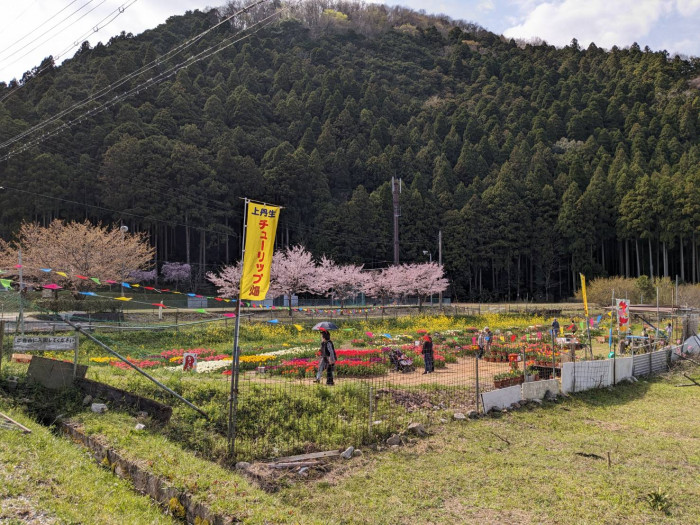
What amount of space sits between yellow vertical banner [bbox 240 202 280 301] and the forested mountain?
1607 inches

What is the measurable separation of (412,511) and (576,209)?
5756 cm

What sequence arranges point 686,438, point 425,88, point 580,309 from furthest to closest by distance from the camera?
point 425,88
point 580,309
point 686,438

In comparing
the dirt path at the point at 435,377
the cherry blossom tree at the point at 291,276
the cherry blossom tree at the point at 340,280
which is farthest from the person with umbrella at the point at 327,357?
the cherry blossom tree at the point at 340,280

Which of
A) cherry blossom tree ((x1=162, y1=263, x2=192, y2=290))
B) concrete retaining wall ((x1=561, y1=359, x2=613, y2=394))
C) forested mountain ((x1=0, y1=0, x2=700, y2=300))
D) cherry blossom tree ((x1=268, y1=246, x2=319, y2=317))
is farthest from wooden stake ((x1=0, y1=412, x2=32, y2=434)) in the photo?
cherry blossom tree ((x1=162, y1=263, x2=192, y2=290))

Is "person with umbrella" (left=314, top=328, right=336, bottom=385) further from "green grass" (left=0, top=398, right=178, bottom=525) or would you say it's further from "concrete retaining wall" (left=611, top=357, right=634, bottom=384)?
"concrete retaining wall" (left=611, top=357, right=634, bottom=384)

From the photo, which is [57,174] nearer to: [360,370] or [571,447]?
[360,370]

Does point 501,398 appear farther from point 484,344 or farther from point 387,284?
point 387,284

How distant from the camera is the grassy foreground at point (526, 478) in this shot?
18.8 ft

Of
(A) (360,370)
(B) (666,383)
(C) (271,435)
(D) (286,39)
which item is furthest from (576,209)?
(D) (286,39)

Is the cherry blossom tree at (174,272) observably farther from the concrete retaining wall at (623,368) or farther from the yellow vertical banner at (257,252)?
the yellow vertical banner at (257,252)

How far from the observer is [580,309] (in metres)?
41.3

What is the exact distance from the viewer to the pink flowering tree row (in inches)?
1425

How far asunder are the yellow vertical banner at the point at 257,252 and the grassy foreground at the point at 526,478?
2769mm

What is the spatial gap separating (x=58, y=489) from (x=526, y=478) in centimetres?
578
